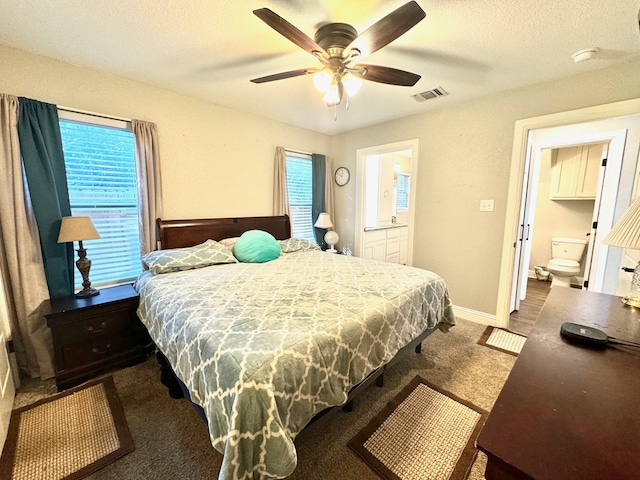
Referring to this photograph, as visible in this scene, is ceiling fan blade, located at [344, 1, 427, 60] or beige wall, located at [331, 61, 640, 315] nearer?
ceiling fan blade, located at [344, 1, 427, 60]

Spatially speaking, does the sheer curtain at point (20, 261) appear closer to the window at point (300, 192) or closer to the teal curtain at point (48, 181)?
the teal curtain at point (48, 181)

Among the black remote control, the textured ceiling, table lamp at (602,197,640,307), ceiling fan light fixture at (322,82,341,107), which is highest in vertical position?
the textured ceiling

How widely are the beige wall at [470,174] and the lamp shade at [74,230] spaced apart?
3.49 m

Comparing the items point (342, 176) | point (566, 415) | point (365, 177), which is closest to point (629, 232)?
point (566, 415)

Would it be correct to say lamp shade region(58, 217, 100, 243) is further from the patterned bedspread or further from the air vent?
the air vent

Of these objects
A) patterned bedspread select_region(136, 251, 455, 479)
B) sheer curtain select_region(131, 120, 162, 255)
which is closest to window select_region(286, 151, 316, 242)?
sheer curtain select_region(131, 120, 162, 255)

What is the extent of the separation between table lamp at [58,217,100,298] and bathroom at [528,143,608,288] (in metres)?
6.14

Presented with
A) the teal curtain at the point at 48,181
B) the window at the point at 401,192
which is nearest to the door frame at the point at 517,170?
the window at the point at 401,192

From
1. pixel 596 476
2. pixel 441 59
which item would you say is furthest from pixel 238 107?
pixel 596 476

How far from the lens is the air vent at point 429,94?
2.71m

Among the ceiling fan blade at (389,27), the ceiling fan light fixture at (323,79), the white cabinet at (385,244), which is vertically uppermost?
the ceiling fan blade at (389,27)

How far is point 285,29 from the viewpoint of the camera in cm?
138

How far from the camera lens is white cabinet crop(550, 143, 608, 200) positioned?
4.13 m

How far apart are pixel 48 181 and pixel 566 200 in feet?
22.4
